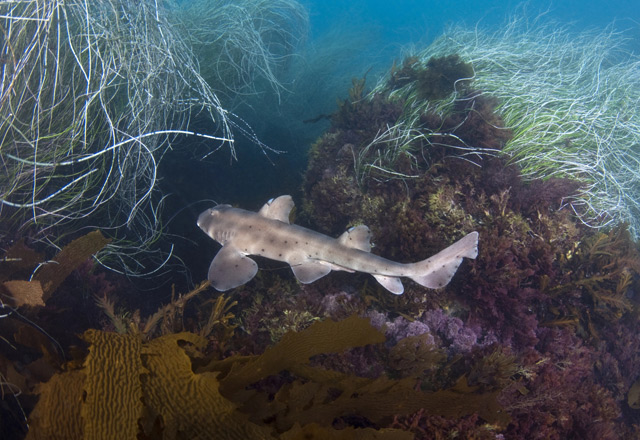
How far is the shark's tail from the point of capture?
3.51 m

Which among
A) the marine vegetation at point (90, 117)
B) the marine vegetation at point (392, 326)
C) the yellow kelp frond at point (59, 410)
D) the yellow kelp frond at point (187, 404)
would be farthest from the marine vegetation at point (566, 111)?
the yellow kelp frond at point (59, 410)

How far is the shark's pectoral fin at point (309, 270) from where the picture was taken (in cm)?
392

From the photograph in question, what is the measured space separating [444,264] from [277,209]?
7.80 feet

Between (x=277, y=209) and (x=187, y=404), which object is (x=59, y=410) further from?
(x=277, y=209)

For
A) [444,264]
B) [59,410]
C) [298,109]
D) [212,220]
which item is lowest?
[59,410]

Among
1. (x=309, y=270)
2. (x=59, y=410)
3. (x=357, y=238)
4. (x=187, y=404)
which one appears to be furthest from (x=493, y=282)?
(x=59, y=410)

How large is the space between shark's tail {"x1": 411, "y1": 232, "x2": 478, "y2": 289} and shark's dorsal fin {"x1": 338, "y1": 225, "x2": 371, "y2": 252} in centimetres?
71

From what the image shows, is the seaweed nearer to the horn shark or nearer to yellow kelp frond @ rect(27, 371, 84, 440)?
yellow kelp frond @ rect(27, 371, 84, 440)

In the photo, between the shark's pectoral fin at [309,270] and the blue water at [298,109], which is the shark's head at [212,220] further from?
the blue water at [298,109]

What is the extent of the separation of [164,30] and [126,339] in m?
4.82

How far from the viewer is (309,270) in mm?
3982

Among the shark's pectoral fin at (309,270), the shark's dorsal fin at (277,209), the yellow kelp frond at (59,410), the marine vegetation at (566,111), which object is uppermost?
the marine vegetation at (566,111)

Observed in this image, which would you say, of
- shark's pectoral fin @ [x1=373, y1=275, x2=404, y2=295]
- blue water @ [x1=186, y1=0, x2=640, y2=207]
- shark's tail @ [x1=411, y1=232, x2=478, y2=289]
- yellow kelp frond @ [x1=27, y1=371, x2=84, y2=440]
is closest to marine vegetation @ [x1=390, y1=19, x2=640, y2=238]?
blue water @ [x1=186, y1=0, x2=640, y2=207]

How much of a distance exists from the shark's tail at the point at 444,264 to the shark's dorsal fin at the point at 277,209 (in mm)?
1997
